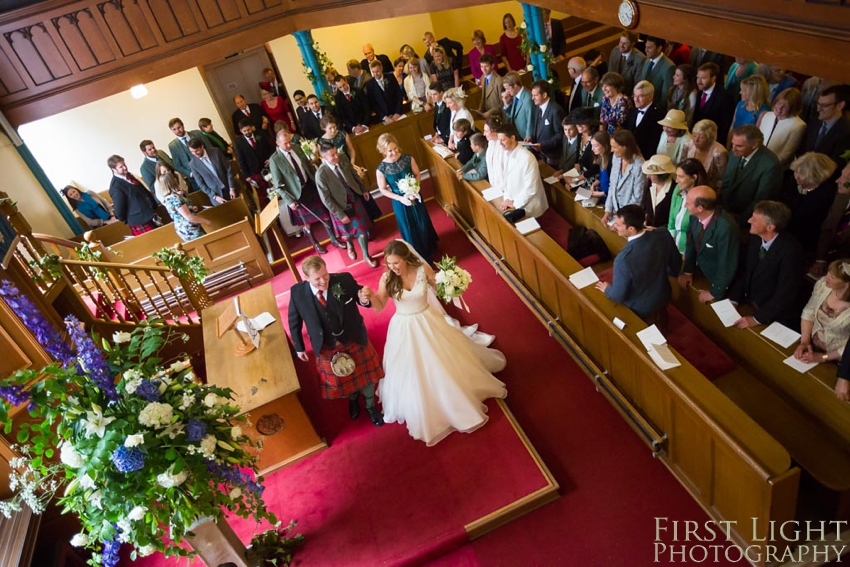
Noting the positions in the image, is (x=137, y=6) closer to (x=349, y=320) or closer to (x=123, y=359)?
(x=349, y=320)

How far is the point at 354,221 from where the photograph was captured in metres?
7.55

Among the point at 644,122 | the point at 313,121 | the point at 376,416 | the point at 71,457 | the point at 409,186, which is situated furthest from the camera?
the point at 313,121

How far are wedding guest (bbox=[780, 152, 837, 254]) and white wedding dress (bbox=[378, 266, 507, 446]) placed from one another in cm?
277

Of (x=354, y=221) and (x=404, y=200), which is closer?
(x=404, y=200)

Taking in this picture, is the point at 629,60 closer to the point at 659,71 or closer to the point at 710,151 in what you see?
the point at 659,71

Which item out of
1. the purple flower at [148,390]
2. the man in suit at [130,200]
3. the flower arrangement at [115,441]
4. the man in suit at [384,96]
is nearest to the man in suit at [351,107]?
the man in suit at [384,96]

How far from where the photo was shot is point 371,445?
5.16 m

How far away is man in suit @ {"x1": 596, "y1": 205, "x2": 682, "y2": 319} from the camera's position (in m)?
4.05

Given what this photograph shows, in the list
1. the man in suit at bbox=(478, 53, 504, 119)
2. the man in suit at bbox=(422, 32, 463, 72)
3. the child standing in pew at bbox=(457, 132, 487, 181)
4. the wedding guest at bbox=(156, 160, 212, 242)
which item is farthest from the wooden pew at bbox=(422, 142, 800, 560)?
the man in suit at bbox=(422, 32, 463, 72)

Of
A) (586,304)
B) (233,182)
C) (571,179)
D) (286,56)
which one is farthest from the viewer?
(286,56)

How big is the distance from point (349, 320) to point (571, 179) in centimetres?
281

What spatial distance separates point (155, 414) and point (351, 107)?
6991 millimetres

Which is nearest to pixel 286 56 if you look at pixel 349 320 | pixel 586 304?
pixel 349 320

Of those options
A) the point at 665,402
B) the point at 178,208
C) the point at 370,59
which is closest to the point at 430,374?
the point at 665,402
